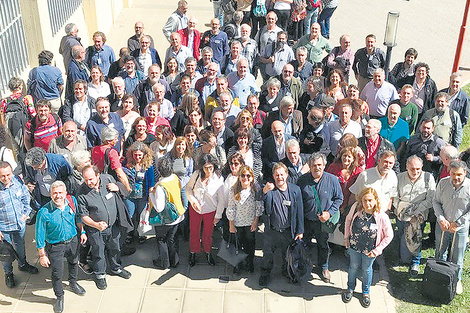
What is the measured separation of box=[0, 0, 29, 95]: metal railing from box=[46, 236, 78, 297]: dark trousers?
4473 mm

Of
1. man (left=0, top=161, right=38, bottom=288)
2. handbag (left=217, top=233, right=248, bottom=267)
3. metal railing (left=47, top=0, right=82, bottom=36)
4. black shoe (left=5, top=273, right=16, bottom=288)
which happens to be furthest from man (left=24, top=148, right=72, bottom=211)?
metal railing (left=47, top=0, right=82, bottom=36)

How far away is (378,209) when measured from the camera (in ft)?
22.9

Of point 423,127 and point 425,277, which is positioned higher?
point 423,127

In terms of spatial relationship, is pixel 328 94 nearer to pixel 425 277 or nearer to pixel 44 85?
pixel 425 277

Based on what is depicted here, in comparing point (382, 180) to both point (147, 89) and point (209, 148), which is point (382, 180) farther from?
point (147, 89)

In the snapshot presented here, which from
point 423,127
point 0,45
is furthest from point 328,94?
point 0,45

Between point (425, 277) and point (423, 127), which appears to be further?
point (423, 127)

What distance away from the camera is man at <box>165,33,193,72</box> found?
426 inches

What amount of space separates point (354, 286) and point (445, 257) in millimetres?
1321

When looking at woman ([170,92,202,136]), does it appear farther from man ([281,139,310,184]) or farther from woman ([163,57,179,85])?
man ([281,139,310,184])

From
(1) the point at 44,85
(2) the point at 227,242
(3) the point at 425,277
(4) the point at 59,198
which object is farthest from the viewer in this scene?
(1) the point at 44,85

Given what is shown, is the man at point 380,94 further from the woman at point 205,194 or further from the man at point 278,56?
the woman at point 205,194

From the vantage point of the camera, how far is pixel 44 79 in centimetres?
1016

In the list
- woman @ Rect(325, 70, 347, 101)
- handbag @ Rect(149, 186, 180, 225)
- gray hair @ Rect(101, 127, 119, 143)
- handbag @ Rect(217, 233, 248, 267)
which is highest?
woman @ Rect(325, 70, 347, 101)
